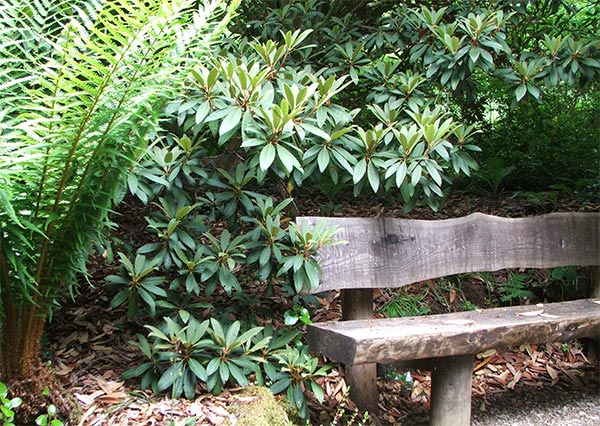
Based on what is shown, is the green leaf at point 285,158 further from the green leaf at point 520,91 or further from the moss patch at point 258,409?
the green leaf at point 520,91

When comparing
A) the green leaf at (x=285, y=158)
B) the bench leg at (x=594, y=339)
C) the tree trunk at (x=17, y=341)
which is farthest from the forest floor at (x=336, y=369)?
the green leaf at (x=285, y=158)

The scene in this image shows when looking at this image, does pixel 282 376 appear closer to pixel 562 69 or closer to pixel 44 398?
pixel 44 398

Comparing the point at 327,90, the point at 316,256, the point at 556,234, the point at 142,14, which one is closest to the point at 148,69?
the point at 142,14

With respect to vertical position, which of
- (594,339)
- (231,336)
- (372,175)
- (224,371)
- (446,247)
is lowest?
(594,339)

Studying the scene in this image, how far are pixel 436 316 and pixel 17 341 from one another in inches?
70.3

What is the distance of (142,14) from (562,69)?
237 cm

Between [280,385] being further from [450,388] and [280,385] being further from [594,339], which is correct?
[594,339]

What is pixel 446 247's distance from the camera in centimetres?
306

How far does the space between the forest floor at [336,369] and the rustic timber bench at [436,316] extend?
0.20 metres

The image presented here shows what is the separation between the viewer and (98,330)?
2.78 meters

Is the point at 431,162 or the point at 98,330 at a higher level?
the point at 431,162

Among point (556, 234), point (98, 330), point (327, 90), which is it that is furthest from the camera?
point (556, 234)

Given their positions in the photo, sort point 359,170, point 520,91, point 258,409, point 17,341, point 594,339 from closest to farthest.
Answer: point 17,341 < point 258,409 < point 359,170 < point 520,91 < point 594,339

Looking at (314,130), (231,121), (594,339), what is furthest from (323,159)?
(594,339)
